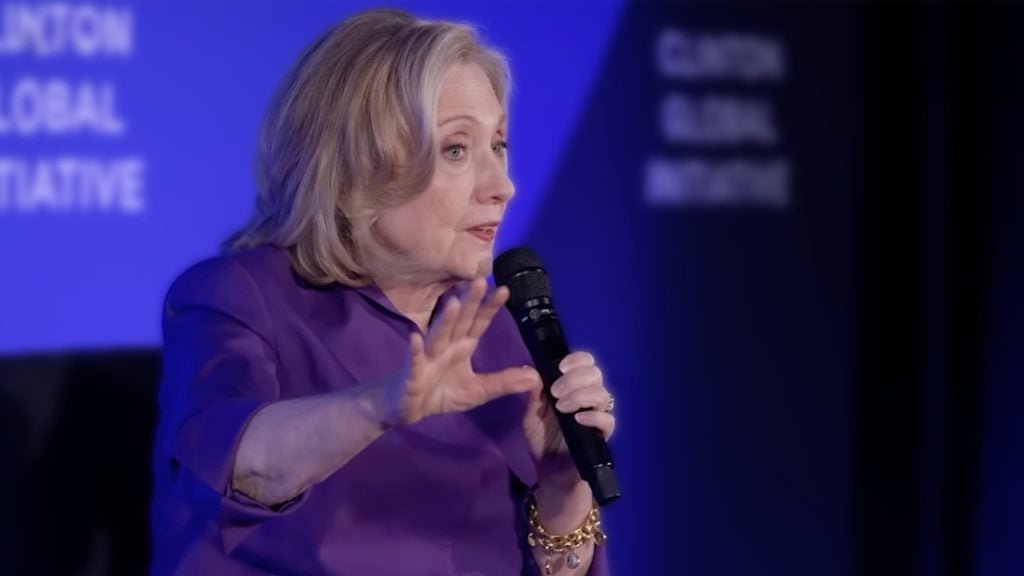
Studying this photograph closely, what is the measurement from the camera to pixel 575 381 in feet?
4.38

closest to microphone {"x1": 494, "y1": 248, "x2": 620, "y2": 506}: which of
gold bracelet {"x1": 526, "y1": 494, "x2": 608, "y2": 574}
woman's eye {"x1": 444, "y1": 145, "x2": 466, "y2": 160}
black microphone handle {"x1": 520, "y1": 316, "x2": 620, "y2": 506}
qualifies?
black microphone handle {"x1": 520, "y1": 316, "x2": 620, "y2": 506}

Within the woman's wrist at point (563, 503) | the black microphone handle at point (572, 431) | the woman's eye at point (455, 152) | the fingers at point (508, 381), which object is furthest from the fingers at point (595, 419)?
the woman's eye at point (455, 152)

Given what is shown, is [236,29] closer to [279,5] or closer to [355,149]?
[279,5]

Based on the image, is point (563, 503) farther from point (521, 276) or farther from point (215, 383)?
point (215, 383)

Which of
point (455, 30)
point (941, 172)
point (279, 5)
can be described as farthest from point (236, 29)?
point (941, 172)

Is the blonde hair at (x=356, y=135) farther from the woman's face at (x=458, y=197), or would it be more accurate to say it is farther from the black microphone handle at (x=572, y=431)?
the black microphone handle at (x=572, y=431)

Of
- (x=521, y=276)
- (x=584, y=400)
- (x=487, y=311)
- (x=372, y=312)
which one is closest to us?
(x=487, y=311)

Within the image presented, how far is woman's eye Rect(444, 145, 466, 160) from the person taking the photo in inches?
60.1

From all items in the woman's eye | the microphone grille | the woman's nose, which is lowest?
the microphone grille

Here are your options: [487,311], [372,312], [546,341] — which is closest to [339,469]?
[372,312]

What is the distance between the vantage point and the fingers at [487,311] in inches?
46.3

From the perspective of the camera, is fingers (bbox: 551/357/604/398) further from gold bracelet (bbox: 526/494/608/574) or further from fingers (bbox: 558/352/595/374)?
gold bracelet (bbox: 526/494/608/574)

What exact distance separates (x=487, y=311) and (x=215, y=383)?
0.33 metres

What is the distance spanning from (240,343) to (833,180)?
173 cm
